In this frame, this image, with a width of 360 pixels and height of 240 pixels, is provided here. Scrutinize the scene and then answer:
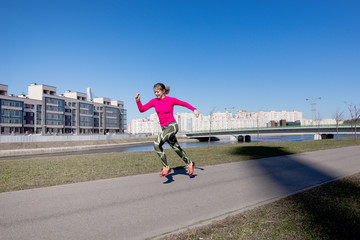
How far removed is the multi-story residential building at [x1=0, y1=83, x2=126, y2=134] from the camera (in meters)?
69.6

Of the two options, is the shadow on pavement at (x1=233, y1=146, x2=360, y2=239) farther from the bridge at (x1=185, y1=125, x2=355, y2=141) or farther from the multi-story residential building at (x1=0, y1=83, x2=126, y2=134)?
→ the multi-story residential building at (x1=0, y1=83, x2=126, y2=134)

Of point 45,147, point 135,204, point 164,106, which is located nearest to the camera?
point 135,204

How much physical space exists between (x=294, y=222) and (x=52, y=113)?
9023 centimetres

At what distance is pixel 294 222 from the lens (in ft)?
9.96

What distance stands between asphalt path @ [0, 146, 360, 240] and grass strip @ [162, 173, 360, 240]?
30 cm

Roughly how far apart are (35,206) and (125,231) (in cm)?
199

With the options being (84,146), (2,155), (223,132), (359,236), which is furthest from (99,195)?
(223,132)

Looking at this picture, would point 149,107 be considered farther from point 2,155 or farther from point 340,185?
point 2,155

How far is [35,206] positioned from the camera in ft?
12.8

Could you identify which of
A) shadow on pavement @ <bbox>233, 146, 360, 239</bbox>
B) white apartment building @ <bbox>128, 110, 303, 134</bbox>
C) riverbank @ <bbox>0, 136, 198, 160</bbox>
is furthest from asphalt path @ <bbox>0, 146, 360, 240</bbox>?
white apartment building @ <bbox>128, 110, 303, 134</bbox>

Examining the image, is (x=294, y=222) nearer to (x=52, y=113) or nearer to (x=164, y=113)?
(x=164, y=113)

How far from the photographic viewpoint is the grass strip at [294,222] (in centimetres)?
266

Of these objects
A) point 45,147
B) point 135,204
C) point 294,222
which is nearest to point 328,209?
point 294,222

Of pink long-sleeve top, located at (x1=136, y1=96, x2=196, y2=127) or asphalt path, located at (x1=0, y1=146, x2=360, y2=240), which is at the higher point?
pink long-sleeve top, located at (x1=136, y1=96, x2=196, y2=127)
